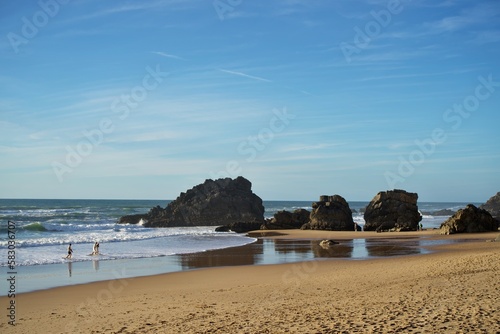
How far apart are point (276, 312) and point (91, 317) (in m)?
5.11

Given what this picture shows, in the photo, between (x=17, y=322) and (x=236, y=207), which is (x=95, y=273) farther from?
(x=236, y=207)

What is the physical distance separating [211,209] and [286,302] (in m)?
63.1

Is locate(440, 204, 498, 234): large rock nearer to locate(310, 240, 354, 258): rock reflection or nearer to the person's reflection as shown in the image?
locate(310, 240, 354, 258): rock reflection

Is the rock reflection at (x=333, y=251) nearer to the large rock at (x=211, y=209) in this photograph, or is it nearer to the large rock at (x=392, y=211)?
the large rock at (x=392, y=211)

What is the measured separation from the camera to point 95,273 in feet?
73.3

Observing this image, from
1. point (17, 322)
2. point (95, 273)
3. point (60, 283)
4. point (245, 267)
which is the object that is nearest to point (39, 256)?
point (95, 273)

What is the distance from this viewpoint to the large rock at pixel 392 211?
5134 centimetres

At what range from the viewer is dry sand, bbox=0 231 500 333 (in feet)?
38.1

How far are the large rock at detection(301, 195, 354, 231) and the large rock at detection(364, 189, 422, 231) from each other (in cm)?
260

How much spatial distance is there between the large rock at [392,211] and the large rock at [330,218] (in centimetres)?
260

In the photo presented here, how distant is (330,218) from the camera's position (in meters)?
55.1

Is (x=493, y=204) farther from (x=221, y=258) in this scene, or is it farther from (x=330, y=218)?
(x=221, y=258)

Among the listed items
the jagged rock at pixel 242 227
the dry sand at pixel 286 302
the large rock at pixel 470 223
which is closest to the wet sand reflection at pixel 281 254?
the dry sand at pixel 286 302

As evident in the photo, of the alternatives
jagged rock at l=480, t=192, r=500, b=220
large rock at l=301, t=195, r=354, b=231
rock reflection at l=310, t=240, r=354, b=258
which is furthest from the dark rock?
jagged rock at l=480, t=192, r=500, b=220
